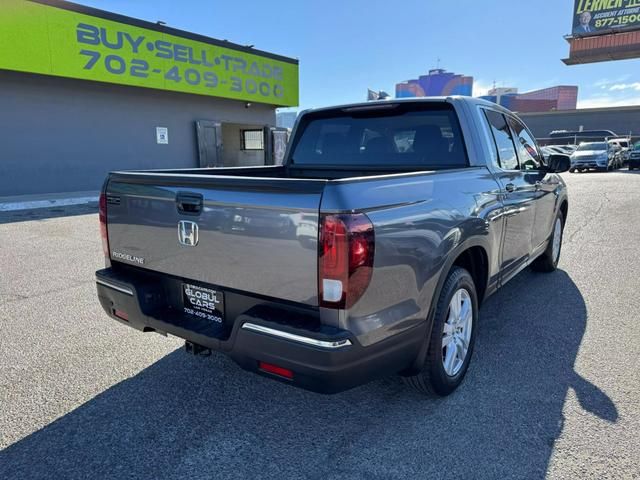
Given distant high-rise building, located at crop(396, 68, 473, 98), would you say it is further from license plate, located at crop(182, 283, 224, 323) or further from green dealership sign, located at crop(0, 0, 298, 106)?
license plate, located at crop(182, 283, 224, 323)

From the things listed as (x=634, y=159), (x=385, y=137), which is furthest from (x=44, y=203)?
(x=634, y=159)

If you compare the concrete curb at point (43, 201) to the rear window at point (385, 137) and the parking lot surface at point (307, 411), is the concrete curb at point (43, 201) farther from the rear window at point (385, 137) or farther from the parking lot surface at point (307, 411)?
the rear window at point (385, 137)

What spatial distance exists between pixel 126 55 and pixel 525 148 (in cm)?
1443

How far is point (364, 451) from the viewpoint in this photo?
2.41 metres

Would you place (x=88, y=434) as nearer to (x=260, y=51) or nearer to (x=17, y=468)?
(x=17, y=468)

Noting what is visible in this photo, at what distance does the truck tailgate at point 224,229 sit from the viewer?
6.95ft

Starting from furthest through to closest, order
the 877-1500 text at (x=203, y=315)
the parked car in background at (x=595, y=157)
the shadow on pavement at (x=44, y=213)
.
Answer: the parked car in background at (x=595, y=157), the shadow on pavement at (x=44, y=213), the 877-1500 text at (x=203, y=315)

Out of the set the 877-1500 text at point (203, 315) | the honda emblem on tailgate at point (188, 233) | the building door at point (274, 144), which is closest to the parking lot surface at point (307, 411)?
the 877-1500 text at point (203, 315)

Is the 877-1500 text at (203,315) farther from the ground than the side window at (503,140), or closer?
closer

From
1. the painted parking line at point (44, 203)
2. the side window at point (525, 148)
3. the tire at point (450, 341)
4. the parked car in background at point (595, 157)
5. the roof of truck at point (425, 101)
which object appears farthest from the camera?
the parked car in background at point (595, 157)

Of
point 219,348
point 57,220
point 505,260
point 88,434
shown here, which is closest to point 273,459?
point 219,348

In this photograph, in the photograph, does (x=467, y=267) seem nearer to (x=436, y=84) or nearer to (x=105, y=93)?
(x=105, y=93)

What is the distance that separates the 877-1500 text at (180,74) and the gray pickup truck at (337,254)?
538 inches

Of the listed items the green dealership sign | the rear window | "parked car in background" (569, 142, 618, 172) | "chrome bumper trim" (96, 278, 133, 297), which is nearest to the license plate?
"chrome bumper trim" (96, 278, 133, 297)
